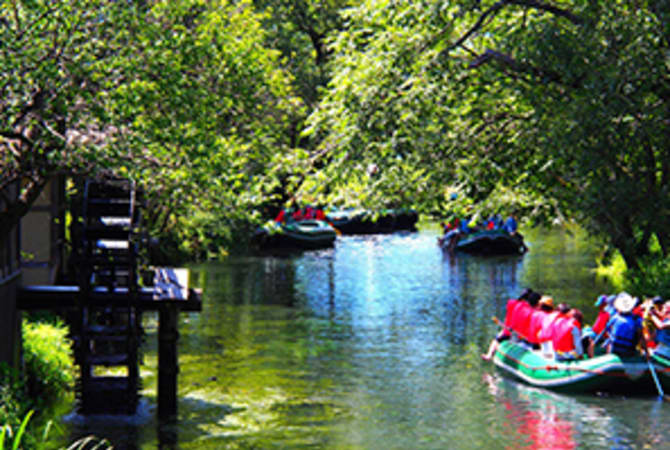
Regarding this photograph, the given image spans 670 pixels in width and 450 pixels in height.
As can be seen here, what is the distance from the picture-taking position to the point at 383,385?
62.4 ft

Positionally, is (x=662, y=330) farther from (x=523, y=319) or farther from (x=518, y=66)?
(x=518, y=66)

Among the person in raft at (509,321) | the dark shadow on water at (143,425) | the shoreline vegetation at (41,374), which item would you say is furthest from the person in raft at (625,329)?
the shoreline vegetation at (41,374)

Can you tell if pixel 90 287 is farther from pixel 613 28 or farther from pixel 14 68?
pixel 613 28

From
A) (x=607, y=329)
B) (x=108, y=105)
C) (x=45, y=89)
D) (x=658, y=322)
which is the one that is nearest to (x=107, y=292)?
(x=108, y=105)

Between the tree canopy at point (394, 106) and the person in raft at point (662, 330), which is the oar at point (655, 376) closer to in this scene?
the person in raft at point (662, 330)

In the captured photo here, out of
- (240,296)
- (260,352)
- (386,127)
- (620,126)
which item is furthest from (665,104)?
(240,296)

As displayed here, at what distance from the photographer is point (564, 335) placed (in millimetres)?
18391

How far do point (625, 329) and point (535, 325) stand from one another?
2222 mm

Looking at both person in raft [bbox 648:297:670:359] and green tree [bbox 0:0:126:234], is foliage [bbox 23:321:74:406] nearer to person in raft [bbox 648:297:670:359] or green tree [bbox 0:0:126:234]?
green tree [bbox 0:0:126:234]

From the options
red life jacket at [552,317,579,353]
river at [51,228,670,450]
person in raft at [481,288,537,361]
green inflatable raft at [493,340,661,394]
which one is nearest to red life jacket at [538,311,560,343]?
red life jacket at [552,317,579,353]

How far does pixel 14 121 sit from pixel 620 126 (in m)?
10.3

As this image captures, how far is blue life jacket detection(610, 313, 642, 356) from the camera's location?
1759 cm

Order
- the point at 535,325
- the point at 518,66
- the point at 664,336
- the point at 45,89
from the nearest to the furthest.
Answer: the point at 45,89 < the point at 664,336 < the point at 535,325 < the point at 518,66

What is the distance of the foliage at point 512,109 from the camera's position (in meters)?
17.5
